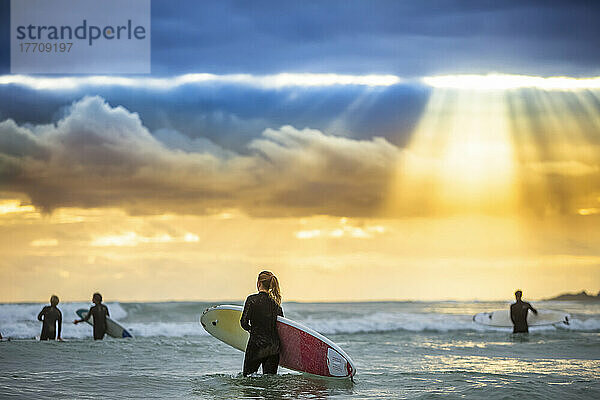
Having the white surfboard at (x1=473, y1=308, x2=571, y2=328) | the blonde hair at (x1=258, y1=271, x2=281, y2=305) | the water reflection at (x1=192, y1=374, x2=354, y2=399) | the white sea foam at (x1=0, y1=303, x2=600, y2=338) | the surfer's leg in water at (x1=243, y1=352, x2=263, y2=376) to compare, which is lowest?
the white sea foam at (x1=0, y1=303, x2=600, y2=338)

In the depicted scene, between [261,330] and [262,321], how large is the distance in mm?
112

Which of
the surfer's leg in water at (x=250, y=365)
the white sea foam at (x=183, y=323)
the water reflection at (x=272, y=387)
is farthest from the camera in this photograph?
the white sea foam at (x=183, y=323)

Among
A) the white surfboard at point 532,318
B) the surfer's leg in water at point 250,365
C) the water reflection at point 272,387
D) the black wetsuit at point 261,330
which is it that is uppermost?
the black wetsuit at point 261,330

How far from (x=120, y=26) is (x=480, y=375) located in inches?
485

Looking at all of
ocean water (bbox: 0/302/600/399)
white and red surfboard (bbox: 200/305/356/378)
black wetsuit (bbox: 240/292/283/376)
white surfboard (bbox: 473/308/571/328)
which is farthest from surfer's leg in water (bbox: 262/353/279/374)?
white surfboard (bbox: 473/308/571/328)

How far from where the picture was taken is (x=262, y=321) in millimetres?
7793

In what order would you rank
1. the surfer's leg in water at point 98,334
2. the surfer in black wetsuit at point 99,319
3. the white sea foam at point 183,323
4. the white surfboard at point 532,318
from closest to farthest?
the surfer in black wetsuit at point 99,319, the surfer's leg in water at point 98,334, the white surfboard at point 532,318, the white sea foam at point 183,323

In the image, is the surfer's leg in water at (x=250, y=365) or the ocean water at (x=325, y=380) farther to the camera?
the surfer's leg in water at (x=250, y=365)

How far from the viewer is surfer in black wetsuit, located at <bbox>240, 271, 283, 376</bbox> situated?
7.75 metres

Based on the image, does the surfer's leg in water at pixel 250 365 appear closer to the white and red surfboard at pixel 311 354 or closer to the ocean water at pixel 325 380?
the ocean water at pixel 325 380

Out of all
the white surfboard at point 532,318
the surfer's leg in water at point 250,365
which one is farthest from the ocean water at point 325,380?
the white surfboard at point 532,318

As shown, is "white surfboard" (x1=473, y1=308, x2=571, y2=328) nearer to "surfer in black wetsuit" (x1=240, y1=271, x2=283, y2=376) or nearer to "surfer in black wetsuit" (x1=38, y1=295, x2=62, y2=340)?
"surfer in black wetsuit" (x1=38, y1=295, x2=62, y2=340)

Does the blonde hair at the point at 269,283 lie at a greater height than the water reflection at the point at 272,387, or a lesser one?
greater

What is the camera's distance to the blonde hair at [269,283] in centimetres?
773
